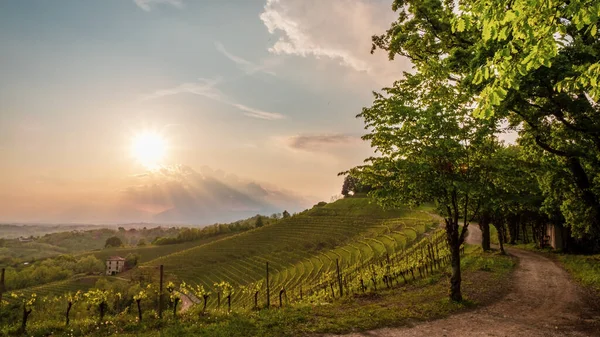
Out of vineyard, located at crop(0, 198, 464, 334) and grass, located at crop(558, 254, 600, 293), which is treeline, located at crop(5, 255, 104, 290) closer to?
vineyard, located at crop(0, 198, 464, 334)

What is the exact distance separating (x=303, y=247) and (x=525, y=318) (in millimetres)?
76206

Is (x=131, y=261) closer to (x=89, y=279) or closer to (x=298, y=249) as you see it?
(x=89, y=279)

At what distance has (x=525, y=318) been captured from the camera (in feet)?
46.0

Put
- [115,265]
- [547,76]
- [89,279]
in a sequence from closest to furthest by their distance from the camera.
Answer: [547,76], [89,279], [115,265]

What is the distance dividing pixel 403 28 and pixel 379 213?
90785 mm

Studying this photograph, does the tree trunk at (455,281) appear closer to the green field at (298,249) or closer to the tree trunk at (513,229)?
the tree trunk at (513,229)

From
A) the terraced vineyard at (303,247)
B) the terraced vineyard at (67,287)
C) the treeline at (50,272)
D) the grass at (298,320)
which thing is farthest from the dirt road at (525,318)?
the treeline at (50,272)

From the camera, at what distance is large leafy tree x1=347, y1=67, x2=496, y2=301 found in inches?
620

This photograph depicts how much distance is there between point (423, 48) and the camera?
1688cm

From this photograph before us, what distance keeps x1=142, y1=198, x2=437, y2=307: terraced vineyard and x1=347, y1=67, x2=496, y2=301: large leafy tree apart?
132 ft

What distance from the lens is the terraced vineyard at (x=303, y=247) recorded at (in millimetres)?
63219

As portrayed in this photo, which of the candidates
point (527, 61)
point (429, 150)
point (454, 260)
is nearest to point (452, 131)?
point (429, 150)

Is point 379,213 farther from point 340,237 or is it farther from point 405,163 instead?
point 405,163

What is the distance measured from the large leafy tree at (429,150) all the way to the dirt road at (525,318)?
2.41 m
